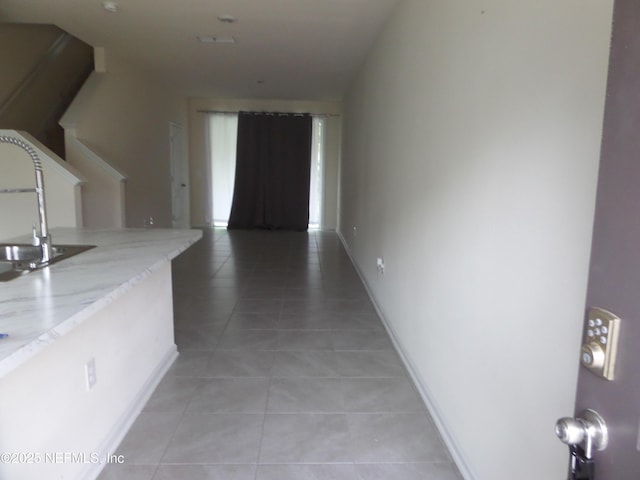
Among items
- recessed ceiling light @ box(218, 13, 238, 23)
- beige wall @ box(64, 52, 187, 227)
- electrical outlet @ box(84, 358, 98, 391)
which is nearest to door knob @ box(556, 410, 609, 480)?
electrical outlet @ box(84, 358, 98, 391)

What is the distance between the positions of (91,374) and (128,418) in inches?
17.9

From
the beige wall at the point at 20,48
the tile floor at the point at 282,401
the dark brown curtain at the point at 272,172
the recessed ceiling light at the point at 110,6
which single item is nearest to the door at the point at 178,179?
the dark brown curtain at the point at 272,172

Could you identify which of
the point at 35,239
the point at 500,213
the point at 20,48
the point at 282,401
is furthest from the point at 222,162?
the point at 500,213

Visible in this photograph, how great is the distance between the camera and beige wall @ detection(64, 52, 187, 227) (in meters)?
4.70

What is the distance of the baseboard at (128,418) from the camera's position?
5.80 feet

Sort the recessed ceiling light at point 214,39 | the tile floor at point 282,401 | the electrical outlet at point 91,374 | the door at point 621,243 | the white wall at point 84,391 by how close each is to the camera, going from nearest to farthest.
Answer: the door at point 621,243 → the white wall at point 84,391 → the electrical outlet at point 91,374 → the tile floor at point 282,401 → the recessed ceiling light at point 214,39

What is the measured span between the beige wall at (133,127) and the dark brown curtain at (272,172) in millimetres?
1484

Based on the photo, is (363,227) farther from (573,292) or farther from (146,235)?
(573,292)

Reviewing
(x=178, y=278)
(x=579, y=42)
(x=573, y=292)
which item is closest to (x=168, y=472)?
(x=573, y=292)

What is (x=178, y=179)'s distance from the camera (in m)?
8.13

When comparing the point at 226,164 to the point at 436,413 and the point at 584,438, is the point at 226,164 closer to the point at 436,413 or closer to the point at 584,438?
the point at 436,413

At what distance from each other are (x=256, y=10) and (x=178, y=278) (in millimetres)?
2783

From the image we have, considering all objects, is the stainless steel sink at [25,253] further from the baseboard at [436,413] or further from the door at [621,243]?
the door at [621,243]

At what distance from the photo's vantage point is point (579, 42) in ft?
3.51
